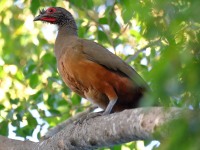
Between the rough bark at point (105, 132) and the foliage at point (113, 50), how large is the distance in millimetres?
188

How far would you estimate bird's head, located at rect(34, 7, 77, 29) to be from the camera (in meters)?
5.59

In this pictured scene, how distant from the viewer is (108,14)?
5637 mm

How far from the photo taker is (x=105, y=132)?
3.21 m

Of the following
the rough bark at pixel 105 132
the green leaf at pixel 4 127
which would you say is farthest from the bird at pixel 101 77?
the green leaf at pixel 4 127

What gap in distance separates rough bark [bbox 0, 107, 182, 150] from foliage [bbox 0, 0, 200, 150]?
0.62ft

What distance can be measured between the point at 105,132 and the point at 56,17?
8.77 feet

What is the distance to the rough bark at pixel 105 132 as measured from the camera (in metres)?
2.65

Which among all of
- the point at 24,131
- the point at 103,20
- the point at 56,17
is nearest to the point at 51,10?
the point at 56,17

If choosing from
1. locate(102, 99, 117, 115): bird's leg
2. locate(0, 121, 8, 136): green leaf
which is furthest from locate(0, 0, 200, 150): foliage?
locate(102, 99, 117, 115): bird's leg

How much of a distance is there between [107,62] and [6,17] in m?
4.16

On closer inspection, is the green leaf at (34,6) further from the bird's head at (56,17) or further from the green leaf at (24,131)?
the green leaf at (24,131)

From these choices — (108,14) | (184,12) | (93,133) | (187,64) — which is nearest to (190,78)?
(187,64)

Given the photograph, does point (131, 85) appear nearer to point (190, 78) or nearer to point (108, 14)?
point (108, 14)

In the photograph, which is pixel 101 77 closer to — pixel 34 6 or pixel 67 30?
pixel 67 30
